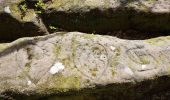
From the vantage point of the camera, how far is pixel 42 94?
11.3 feet

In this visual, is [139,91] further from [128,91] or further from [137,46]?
[137,46]

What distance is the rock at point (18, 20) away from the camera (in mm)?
4449

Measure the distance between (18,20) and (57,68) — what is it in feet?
4.22

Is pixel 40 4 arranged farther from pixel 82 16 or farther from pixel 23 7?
pixel 82 16

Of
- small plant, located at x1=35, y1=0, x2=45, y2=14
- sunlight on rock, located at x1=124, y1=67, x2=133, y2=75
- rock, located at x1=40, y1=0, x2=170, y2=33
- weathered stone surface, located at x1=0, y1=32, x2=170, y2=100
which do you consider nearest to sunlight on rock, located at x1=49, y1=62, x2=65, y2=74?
weathered stone surface, located at x1=0, y1=32, x2=170, y2=100

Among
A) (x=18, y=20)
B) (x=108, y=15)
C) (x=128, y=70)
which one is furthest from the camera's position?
(x=18, y=20)

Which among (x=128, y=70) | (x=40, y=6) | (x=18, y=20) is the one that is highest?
(x=40, y=6)

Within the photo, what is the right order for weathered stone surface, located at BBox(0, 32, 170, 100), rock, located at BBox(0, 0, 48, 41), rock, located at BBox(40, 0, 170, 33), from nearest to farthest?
1. weathered stone surface, located at BBox(0, 32, 170, 100)
2. rock, located at BBox(40, 0, 170, 33)
3. rock, located at BBox(0, 0, 48, 41)

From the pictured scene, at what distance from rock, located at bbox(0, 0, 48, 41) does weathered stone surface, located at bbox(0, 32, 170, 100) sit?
0.70 meters

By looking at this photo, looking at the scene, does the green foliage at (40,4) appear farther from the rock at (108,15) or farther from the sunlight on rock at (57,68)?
the sunlight on rock at (57,68)

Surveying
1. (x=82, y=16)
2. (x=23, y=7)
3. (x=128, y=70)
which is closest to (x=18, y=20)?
(x=23, y=7)

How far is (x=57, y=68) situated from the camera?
3.51m

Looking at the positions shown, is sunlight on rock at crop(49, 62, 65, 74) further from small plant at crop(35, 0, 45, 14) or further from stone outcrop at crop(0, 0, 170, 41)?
small plant at crop(35, 0, 45, 14)

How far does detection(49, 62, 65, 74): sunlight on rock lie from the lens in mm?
3488
